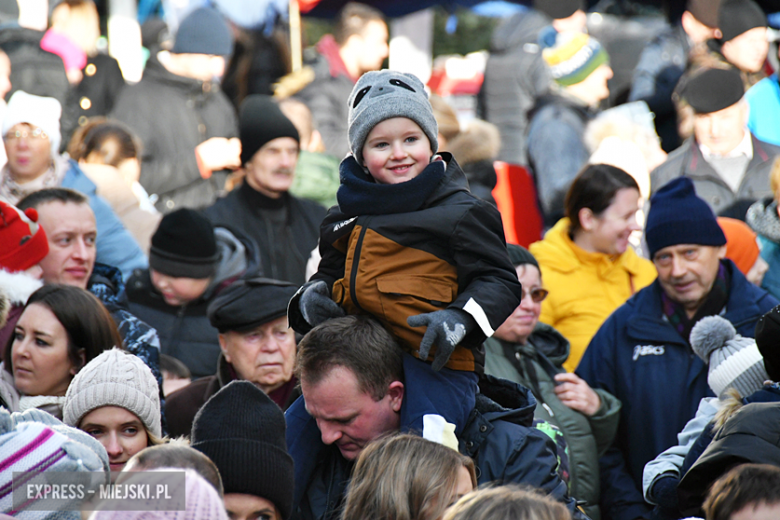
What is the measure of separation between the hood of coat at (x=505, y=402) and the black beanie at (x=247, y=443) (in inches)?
27.0

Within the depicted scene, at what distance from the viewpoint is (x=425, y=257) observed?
3045 mm

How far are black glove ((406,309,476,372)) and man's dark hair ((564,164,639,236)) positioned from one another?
269 centimetres

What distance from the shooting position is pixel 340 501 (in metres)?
3.16

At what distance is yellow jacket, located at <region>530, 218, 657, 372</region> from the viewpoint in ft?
17.3

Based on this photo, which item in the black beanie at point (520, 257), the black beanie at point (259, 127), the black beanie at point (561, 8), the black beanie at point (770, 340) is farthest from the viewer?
the black beanie at point (561, 8)

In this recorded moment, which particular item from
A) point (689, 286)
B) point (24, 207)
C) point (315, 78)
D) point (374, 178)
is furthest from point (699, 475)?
point (315, 78)

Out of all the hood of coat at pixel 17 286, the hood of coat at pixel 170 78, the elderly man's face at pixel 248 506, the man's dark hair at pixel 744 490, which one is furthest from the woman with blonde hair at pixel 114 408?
the hood of coat at pixel 170 78

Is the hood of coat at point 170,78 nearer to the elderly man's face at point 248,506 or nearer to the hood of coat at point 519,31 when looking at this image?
the hood of coat at point 519,31

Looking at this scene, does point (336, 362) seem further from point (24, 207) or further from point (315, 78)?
point (315, 78)

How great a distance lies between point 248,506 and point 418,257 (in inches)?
36.6

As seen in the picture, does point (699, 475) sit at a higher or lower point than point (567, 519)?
lower

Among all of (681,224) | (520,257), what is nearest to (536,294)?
(520,257)

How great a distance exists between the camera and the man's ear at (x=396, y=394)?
310cm

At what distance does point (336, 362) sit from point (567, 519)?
3.40ft
